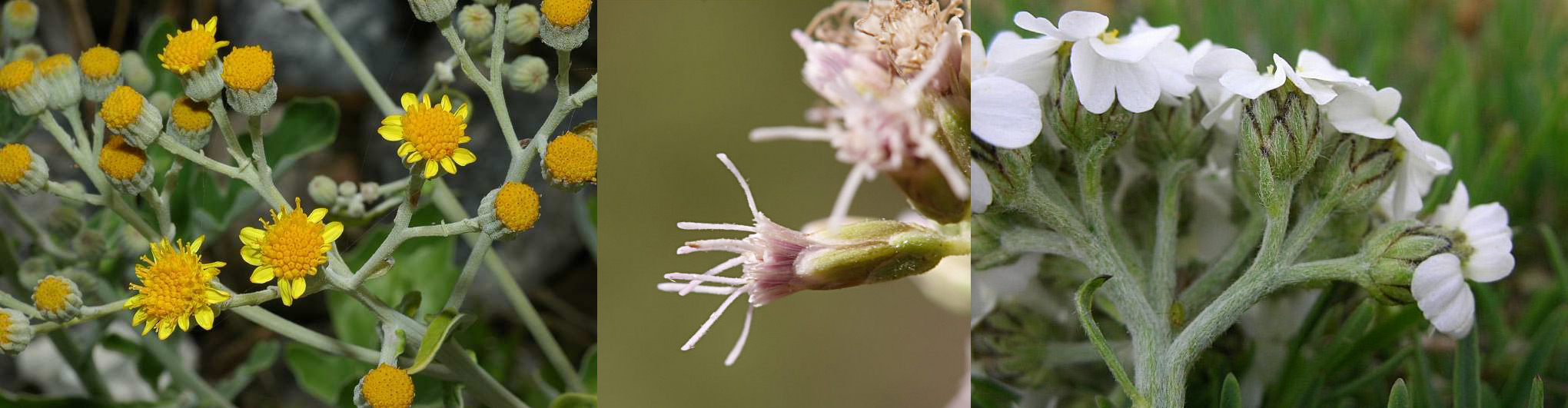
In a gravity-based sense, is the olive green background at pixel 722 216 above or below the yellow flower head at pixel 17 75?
below

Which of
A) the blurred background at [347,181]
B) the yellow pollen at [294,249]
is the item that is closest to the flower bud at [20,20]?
the blurred background at [347,181]

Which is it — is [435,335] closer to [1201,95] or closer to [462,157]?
[462,157]

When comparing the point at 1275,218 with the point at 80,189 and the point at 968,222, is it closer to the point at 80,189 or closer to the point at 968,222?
the point at 968,222

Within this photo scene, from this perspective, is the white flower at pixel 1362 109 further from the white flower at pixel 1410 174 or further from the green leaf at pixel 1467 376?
the green leaf at pixel 1467 376

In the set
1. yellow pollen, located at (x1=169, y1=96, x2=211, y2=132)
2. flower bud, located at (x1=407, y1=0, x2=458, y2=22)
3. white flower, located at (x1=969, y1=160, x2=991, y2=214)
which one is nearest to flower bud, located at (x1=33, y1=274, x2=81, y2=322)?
yellow pollen, located at (x1=169, y1=96, x2=211, y2=132)

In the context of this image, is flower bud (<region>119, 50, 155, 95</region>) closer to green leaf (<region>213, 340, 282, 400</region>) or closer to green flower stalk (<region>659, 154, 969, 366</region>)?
green leaf (<region>213, 340, 282, 400</region>)

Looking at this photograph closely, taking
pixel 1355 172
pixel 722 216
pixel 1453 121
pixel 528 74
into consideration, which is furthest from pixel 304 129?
pixel 1453 121
